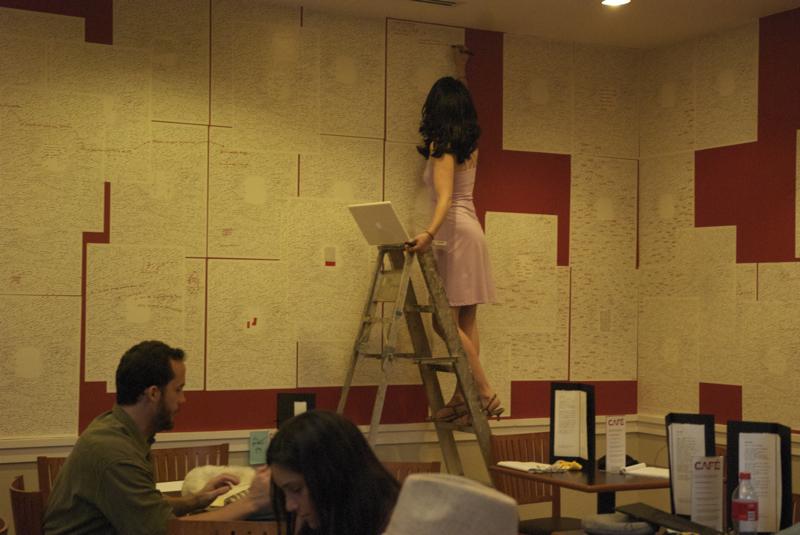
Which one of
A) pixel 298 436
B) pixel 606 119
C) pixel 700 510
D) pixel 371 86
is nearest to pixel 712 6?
pixel 606 119

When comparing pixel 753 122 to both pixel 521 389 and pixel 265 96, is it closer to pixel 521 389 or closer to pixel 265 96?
pixel 521 389

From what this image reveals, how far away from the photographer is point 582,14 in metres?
6.23

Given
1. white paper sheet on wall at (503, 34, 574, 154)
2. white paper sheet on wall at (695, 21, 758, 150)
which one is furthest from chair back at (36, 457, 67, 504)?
white paper sheet on wall at (695, 21, 758, 150)

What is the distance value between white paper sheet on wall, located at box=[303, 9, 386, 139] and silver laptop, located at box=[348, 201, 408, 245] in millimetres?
624

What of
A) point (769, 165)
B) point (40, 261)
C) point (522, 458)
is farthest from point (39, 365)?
point (769, 165)

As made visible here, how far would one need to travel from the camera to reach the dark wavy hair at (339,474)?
7.75ft

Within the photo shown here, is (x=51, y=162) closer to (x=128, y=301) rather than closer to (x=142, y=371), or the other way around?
(x=128, y=301)

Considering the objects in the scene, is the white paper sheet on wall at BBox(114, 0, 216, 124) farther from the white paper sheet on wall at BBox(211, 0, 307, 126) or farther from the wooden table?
the wooden table

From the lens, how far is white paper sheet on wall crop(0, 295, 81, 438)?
5359mm

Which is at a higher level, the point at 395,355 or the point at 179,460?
the point at 395,355

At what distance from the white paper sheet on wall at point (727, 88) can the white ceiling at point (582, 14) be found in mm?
94

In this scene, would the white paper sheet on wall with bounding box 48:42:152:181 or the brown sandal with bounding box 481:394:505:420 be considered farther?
the brown sandal with bounding box 481:394:505:420

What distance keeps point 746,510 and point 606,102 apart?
415cm

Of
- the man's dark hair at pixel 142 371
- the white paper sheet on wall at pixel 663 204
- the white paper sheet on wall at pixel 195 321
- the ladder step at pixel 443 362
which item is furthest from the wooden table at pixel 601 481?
the white paper sheet on wall at pixel 663 204
